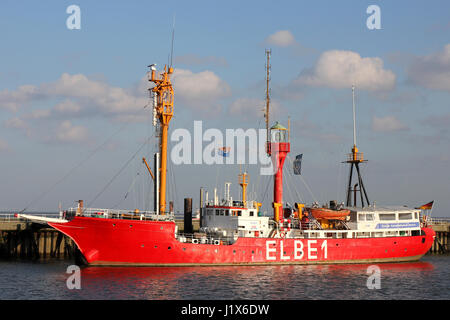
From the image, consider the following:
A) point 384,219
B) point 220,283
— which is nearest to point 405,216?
point 384,219

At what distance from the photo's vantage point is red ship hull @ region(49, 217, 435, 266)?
35.9 metres

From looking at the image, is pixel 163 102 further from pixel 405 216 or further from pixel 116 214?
pixel 405 216

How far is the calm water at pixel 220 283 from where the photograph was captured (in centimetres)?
2884

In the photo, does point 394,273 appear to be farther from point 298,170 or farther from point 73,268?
point 73,268

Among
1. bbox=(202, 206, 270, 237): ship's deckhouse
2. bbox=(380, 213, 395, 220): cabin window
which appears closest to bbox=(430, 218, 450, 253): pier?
bbox=(380, 213, 395, 220): cabin window

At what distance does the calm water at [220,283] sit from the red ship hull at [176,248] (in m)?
0.76

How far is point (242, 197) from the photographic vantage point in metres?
42.0

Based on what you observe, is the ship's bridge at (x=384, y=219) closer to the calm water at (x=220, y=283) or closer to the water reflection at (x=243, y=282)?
the calm water at (x=220, y=283)

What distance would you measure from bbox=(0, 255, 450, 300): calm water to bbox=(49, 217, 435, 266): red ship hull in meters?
0.76

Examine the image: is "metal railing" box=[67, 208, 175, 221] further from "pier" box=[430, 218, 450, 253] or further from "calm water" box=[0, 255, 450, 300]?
"pier" box=[430, 218, 450, 253]

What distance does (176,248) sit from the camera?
121ft

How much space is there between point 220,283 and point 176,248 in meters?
6.05
